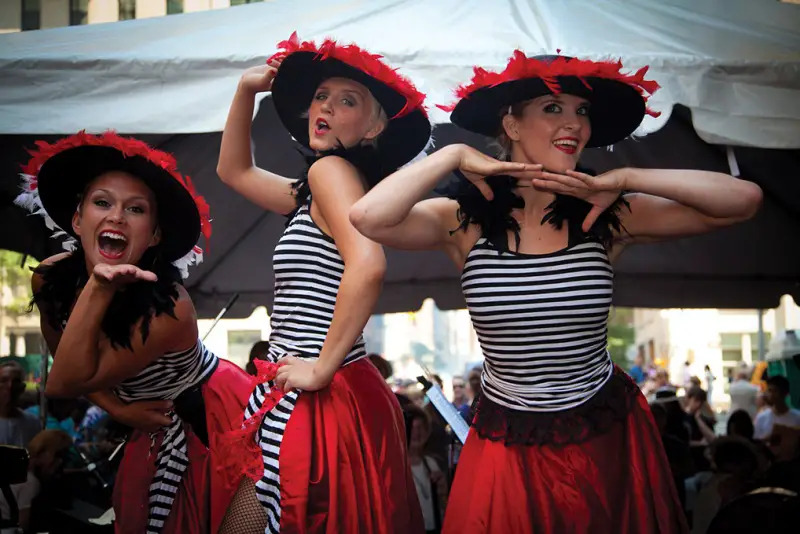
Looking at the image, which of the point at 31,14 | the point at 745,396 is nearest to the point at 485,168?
the point at 745,396

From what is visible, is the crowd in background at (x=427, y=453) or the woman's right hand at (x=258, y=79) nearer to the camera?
the woman's right hand at (x=258, y=79)

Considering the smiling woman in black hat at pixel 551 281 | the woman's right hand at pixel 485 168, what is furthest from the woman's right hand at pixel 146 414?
the woman's right hand at pixel 485 168

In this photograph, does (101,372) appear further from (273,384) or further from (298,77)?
(298,77)

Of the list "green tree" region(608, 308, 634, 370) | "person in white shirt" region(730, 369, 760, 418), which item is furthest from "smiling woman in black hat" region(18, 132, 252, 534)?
"green tree" region(608, 308, 634, 370)

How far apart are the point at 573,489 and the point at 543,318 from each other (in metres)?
0.47

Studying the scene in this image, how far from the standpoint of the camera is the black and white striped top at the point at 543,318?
2645 mm

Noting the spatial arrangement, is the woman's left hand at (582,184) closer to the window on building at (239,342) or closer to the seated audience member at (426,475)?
the seated audience member at (426,475)

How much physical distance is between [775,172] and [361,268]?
348 centimetres

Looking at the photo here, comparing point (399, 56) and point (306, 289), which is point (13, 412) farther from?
point (306, 289)

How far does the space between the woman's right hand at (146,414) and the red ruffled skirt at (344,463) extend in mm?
562

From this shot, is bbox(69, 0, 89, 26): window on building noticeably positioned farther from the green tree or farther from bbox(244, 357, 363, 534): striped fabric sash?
bbox(244, 357, 363, 534): striped fabric sash

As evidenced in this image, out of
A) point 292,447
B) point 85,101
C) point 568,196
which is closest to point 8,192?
point 85,101

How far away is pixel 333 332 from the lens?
8.54ft

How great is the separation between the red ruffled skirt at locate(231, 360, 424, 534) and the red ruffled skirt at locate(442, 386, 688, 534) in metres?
0.20
